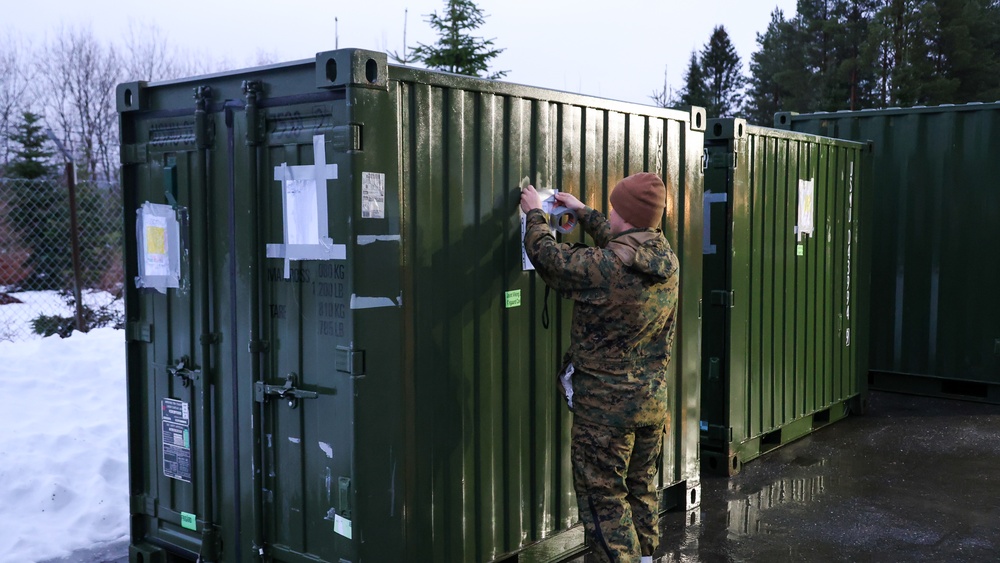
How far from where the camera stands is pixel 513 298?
4656 millimetres

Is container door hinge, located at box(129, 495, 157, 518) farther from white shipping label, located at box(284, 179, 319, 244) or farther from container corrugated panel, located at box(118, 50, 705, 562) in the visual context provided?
white shipping label, located at box(284, 179, 319, 244)

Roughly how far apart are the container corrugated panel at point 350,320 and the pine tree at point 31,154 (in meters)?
13.7

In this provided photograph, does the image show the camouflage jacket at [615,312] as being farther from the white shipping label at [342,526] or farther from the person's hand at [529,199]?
the white shipping label at [342,526]

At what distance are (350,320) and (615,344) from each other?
1.38 meters

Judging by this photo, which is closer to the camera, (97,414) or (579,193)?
(579,193)

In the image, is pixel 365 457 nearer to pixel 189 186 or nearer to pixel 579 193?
pixel 189 186

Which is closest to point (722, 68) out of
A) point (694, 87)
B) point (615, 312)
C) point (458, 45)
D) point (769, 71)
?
point (694, 87)

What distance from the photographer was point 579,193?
16.7 feet

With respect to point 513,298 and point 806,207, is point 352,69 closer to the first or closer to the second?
point 513,298

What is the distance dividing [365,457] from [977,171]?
8.20 metres

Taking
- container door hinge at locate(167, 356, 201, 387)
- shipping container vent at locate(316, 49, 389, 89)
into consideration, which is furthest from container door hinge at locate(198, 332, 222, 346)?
shipping container vent at locate(316, 49, 389, 89)

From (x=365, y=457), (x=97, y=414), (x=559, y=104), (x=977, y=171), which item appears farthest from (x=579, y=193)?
(x=977, y=171)

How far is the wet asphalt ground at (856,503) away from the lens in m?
5.39

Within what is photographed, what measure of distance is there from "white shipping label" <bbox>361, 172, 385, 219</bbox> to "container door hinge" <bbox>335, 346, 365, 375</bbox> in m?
0.58
